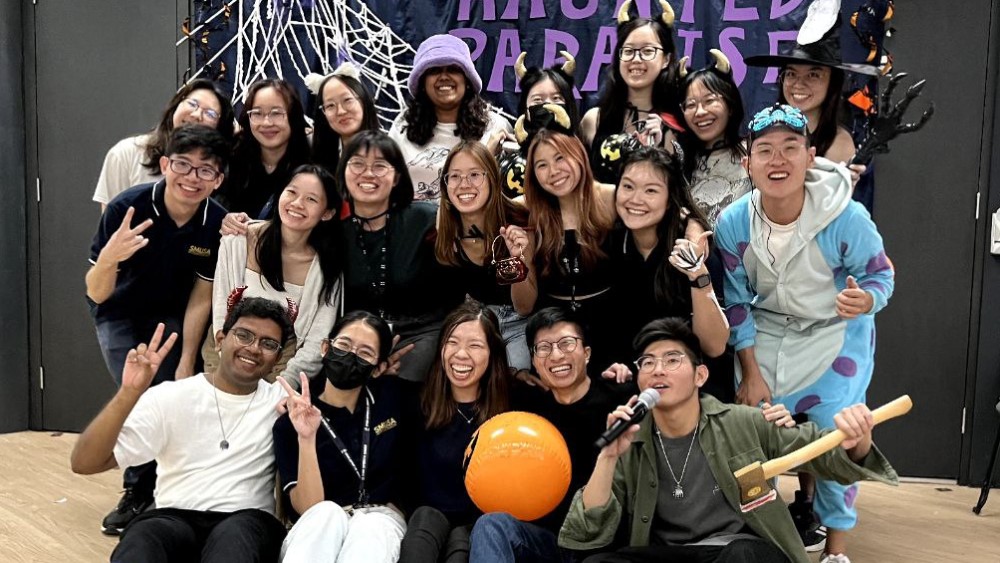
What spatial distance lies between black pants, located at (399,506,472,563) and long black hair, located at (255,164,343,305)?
97cm

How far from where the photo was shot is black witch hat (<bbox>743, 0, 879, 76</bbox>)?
3.53 meters

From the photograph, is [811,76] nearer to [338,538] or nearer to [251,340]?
[251,340]

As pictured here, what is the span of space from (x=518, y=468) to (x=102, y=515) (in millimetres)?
2225

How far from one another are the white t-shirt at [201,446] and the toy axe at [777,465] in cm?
159

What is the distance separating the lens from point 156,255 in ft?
12.0

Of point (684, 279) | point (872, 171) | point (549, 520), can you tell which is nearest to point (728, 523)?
point (549, 520)

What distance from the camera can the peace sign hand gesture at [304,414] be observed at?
301 cm

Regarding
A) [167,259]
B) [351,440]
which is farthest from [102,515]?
[351,440]

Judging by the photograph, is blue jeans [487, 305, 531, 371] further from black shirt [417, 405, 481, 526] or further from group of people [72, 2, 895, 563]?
black shirt [417, 405, 481, 526]

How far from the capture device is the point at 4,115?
219 inches

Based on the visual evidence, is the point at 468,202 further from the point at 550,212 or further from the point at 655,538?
the point at 655,538

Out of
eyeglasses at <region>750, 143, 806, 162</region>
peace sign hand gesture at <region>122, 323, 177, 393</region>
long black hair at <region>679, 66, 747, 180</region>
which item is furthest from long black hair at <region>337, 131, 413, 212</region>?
eyeglasses at <region>750, 143, 806, 162</region>

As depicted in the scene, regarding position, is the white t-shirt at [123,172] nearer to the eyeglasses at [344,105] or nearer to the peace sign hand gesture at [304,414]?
the eyeglasses at [344,105]

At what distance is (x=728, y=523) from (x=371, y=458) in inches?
48.1
